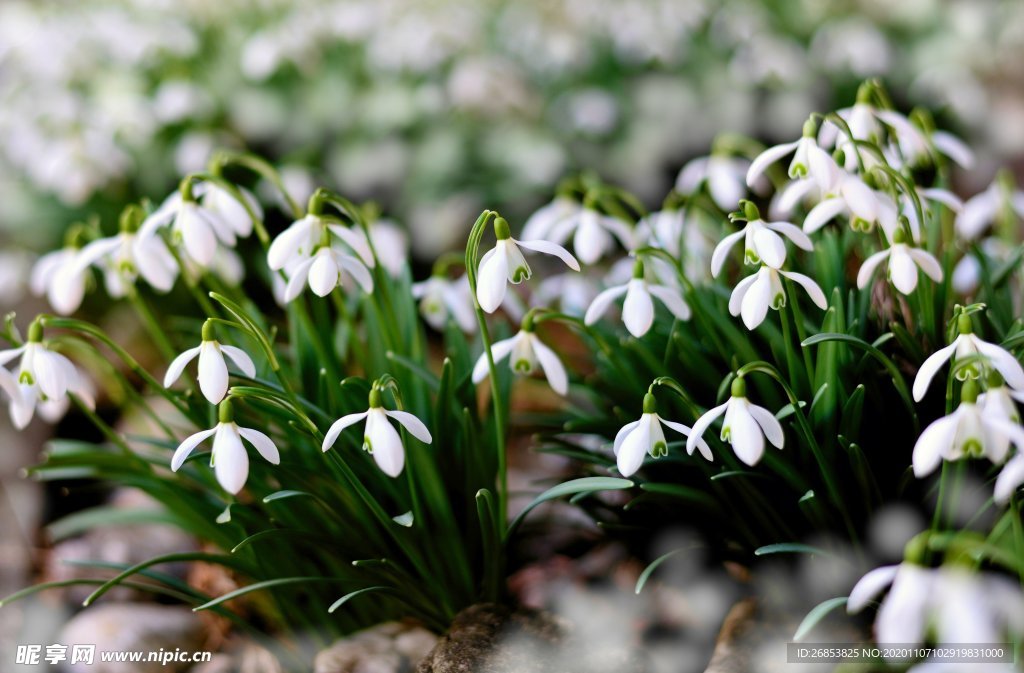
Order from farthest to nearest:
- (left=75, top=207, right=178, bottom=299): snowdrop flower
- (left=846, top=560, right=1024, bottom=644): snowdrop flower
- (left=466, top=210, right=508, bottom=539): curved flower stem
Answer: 1. (left=75, top=207, right=178, bottom=299): snowdrop flower
2. (left=466, top=210, right=508, bottom=539): curved flower stem
3. (left=846, top=560, right=1024, bottom=644): snowdrop flower

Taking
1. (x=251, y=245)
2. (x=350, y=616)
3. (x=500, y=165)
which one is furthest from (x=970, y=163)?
(x=251, y=245)

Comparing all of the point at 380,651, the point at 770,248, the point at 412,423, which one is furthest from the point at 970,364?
the point at 380,651

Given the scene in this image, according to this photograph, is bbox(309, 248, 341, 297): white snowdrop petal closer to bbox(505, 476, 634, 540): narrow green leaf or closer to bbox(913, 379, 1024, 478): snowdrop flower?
bbox(505, 476, 634, 540): narrow green leaf

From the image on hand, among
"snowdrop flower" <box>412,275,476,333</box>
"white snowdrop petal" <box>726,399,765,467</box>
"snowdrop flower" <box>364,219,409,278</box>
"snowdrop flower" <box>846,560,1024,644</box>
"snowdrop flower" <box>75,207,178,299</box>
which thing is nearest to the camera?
"snowdrop flower" <box>846,560,1024,644</box>

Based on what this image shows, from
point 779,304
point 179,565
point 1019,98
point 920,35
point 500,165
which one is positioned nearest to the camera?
point 779,304

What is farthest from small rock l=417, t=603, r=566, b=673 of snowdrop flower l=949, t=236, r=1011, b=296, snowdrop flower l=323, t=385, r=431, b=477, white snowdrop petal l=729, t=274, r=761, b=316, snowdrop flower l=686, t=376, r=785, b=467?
snowdrop flower l=949, t=236, r=1011, b=296

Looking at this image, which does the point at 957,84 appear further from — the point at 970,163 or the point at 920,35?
the point at 970,163

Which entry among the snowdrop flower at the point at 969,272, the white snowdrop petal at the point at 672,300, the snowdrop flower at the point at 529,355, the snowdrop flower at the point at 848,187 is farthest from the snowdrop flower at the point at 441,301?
the snowdrop flower at the point at 969,272
